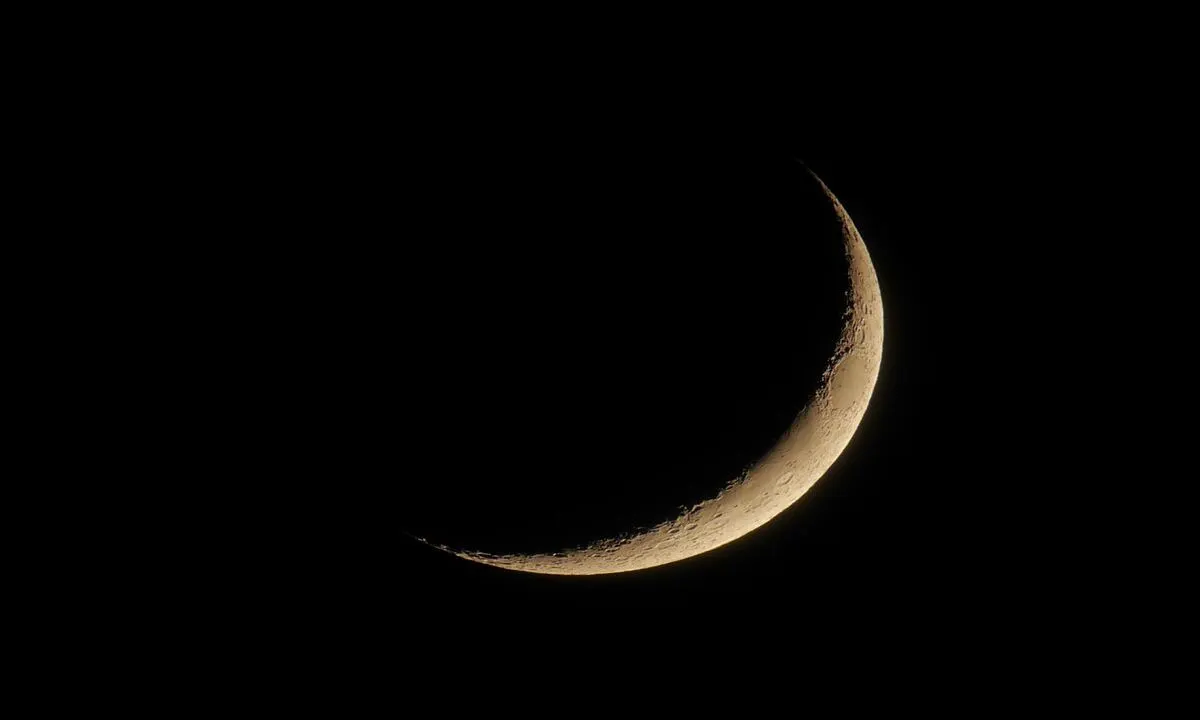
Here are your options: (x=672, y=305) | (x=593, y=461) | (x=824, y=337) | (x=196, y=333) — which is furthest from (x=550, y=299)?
(x=196, y=333)

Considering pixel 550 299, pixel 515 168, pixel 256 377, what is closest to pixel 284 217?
pixel 256 377

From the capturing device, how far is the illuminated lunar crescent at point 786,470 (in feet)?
6.43

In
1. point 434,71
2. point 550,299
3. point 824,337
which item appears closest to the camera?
point 550,299

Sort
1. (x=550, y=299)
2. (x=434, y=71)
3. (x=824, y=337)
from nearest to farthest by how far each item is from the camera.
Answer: (x=550, y=299) → (x=434, y=71) → (x=824, y=337)

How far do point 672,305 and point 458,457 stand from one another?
0.61 m

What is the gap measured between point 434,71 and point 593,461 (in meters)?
1.00

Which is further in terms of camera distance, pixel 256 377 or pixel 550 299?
pixel 256 377

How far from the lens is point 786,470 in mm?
2025

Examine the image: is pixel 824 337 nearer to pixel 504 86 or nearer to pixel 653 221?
pixel 653 221

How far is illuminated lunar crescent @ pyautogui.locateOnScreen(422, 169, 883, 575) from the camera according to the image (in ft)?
6.43

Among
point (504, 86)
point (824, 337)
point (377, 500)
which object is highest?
point (504, 86)

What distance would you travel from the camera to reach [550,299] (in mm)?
1588

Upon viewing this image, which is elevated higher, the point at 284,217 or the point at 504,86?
the point at 504,86

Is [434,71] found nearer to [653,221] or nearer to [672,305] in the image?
[653,221]
